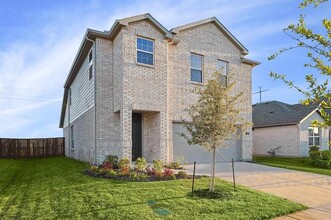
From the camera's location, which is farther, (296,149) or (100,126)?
(296,149)

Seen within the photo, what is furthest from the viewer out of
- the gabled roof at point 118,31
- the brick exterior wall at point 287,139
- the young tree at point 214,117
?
the brick exterior wall at point 287,139

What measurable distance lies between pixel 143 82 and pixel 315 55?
31.2ft

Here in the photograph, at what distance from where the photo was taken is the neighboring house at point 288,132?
21.9 metres

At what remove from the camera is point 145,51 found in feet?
42.7

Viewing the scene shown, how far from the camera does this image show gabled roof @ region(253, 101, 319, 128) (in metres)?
22.3

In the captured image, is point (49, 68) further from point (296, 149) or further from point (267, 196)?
point (296, 149)

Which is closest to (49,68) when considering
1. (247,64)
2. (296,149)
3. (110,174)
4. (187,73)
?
(187,73)

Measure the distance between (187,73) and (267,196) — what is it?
28.7 ft

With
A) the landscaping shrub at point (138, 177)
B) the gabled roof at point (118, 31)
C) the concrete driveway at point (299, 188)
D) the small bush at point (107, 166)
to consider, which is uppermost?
the gabled roof at point (118, 31)

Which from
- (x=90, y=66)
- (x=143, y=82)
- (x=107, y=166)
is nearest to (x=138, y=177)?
(x=107, y=166)

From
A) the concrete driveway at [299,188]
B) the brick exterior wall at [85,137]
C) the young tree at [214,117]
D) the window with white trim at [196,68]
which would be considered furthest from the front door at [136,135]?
the young tree at [214,117]

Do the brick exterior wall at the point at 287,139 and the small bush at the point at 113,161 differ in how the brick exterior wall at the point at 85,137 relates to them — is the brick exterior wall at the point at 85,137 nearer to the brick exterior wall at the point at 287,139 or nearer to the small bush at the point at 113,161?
the small bush at the point at 113,161

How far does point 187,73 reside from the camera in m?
14.9

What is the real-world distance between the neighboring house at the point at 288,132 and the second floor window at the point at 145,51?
566 inches
